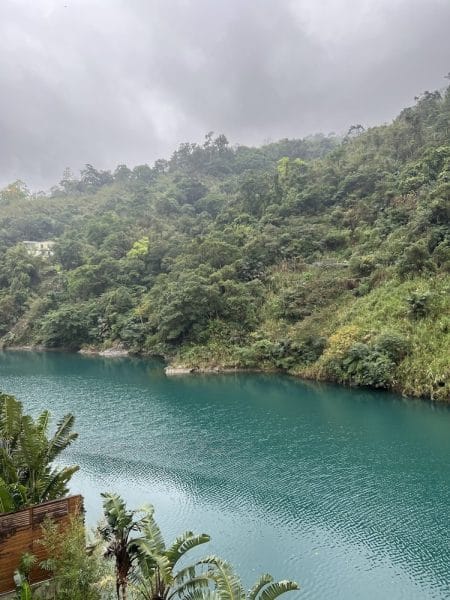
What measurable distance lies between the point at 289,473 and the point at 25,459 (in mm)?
11469

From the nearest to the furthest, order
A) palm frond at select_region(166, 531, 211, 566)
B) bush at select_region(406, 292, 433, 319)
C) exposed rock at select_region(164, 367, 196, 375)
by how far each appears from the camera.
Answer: palm frond at select_region(166, 531, 211, 566)
bush at select_region(406, 292, 433, 319)
exposed rock at select_region(164, 367, 196, 375)

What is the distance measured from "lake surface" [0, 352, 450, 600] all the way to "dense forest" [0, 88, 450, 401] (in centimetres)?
386

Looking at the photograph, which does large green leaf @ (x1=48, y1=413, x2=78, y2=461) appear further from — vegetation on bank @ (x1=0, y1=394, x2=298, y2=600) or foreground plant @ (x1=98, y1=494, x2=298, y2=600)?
foreground plant @ (x1=98, y1=494, x2=298, y2=600)

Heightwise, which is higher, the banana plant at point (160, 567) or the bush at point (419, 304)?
the bush at point (419, 304)

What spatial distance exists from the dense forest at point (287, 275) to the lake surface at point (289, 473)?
3.86 meters

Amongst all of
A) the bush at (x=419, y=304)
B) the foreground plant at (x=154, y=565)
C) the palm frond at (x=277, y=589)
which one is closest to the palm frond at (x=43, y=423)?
the foreground plant at (x=154, y=565)

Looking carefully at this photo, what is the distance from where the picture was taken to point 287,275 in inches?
1757

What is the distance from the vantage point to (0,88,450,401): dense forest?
31672 millimetres

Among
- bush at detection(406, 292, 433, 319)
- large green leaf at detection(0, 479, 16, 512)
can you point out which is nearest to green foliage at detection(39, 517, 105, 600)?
large green leaf at detection(0, 479, 16, 512)

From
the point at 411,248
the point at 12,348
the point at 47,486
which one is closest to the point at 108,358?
the point at 12,348

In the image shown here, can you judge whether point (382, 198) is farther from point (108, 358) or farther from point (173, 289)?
point (108, 358)

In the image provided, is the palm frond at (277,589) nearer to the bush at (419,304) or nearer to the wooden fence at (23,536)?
the wooden fence at (23,536)

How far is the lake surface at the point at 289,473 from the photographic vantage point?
513 inches

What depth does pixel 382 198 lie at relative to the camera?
47.1 m
